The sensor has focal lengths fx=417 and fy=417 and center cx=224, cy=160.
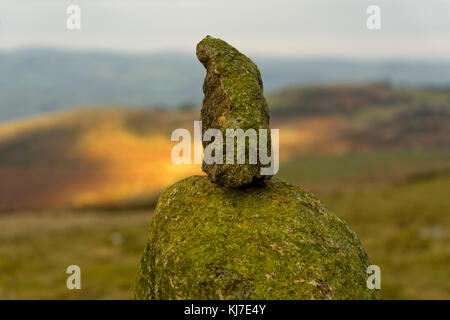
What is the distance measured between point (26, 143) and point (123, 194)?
46.2m

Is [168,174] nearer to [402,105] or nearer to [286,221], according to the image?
[286,221]

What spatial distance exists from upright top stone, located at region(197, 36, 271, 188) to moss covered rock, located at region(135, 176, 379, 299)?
562 mm

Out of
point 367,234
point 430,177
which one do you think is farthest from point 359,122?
point 367,234

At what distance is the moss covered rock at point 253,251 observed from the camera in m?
8.51

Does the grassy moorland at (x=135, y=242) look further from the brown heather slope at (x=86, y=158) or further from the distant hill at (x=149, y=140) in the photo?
the distant hill at (x=149, y=140)

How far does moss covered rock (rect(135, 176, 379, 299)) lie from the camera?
8.51m

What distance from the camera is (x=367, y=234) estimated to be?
43.0 m

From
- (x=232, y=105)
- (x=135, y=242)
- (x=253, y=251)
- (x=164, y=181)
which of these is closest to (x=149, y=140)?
(x=164, y=181)

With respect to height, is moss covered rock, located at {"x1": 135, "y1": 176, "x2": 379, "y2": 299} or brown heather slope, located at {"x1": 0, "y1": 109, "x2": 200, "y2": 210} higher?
brown heather slope, located at {"x1": 0, "y1": 109, "x2": 200, "y2": 210}

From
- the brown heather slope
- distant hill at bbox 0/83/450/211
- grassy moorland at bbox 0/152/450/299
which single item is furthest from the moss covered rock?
the brown heather slope

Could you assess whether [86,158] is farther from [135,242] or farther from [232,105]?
[232,105]

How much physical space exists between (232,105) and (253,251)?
3.28 metres

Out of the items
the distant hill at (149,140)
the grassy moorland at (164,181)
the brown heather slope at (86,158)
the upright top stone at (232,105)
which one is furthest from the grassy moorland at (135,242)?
the upright top stone at (232,105)

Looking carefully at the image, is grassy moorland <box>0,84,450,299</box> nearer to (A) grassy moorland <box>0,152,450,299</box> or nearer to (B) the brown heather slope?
(A) grassy moorland <box>0,152,450,299</box>
